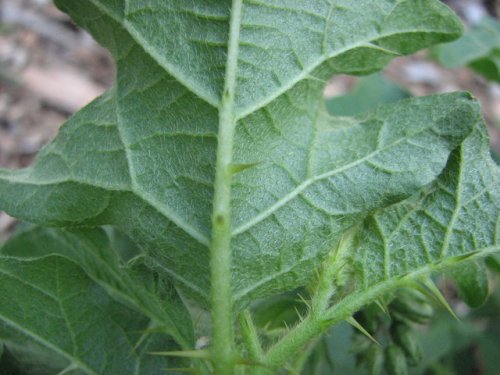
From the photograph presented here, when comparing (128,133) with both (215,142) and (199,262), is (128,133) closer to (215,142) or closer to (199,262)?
(215,142)

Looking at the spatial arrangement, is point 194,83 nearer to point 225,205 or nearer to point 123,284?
point 225,205

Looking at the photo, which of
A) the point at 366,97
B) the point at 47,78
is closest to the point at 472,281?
the point at 366,97

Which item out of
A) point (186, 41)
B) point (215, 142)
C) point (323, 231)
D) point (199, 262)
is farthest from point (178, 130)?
point (323, 231)

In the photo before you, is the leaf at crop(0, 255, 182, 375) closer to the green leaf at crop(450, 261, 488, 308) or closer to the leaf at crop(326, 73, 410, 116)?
the green leaf at crop(450, 261, 488, 308)

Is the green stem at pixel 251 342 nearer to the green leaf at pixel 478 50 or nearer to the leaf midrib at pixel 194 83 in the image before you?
the leaf midrib at pixel 194 83

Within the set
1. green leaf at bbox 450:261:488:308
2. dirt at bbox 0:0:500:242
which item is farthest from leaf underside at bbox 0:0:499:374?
dirt at bbox 0:0:500:242

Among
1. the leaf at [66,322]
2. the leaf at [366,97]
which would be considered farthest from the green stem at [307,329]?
the leaf at [366,97]
